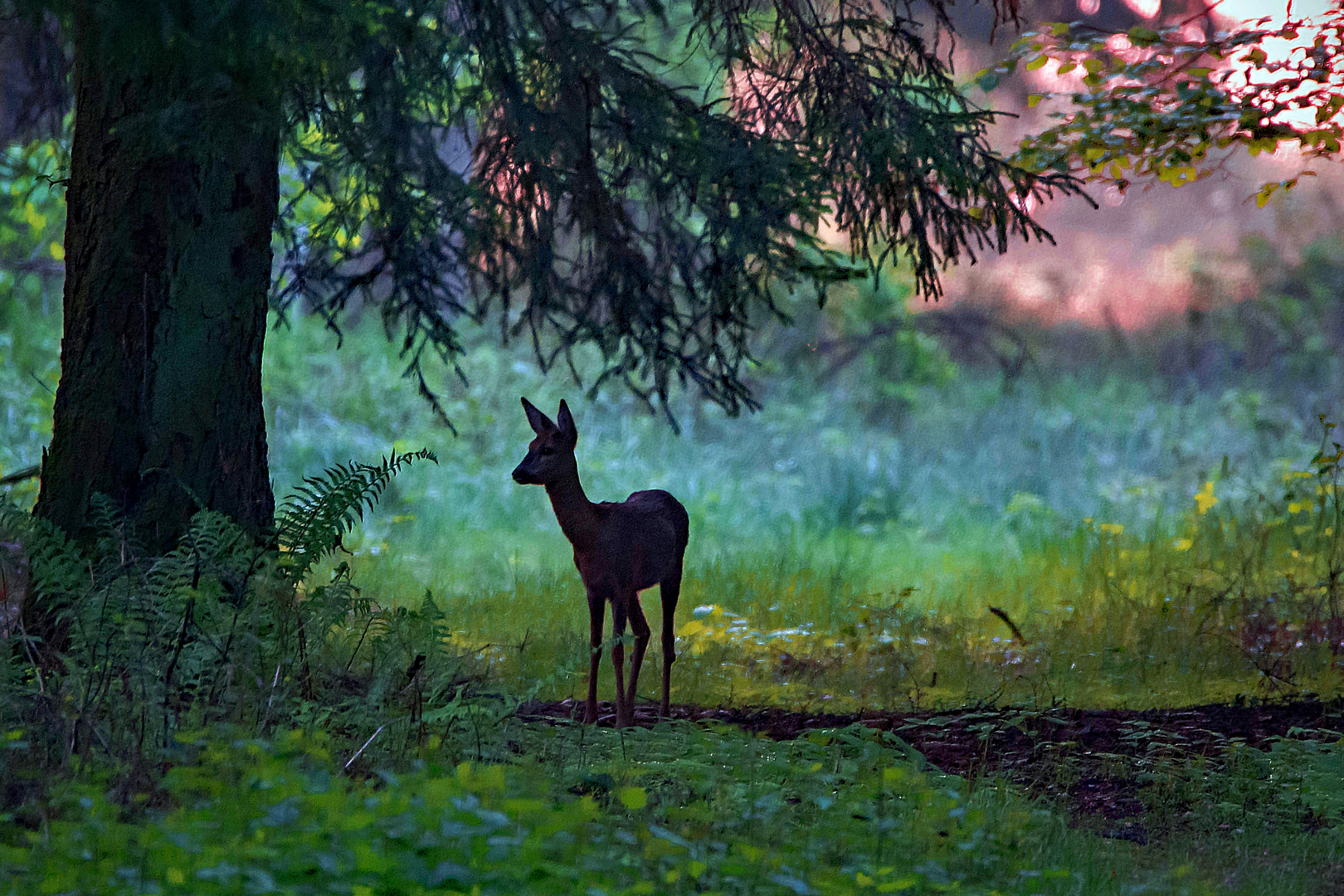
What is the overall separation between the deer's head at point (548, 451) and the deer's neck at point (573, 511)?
0.06 m

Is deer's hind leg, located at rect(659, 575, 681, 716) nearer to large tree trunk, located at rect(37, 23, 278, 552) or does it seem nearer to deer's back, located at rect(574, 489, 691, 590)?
deer's back, located at rect(574, 489, 691, 590)

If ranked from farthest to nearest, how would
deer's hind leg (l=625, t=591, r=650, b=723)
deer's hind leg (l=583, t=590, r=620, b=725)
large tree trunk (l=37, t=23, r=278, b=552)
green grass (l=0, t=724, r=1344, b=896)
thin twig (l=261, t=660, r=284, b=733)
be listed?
1. deer's hind leg (l=625, t=591, r=650, b=723)
2. deer's hind leg (l=583, t=590, r=620, b=725)
3. large tree trunk (l=37, t=23, r=278, b=552)
4. thin twig (l=261, t=660, r=284, b=733)
5. green grass (l=0, t=724, r=1344, b=896)

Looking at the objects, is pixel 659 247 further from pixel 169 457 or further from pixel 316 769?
pixel 316 769

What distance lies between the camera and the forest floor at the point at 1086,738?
6074mm

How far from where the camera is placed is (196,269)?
6.35 metres

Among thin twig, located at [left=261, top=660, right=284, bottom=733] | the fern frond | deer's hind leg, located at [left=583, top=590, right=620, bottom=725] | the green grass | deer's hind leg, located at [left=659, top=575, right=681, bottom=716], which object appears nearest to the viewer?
the green grass

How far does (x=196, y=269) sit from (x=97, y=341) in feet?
1.90

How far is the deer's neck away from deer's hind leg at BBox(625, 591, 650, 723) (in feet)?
1.55

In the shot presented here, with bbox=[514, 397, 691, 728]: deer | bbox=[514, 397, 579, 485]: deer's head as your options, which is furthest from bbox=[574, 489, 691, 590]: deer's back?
bbox=[514, 397, 579, 485]: deer's head

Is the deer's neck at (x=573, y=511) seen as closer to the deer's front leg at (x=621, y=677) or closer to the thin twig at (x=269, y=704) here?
the deer's front leg at (x=621, y=677)

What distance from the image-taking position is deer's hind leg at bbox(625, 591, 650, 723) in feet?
23.1

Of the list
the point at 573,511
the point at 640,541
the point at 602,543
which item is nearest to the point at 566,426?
the point at 573,511

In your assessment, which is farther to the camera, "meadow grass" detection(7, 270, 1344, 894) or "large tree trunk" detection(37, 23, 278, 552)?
"large tree trunk" detection(37, 23, 278, 552)

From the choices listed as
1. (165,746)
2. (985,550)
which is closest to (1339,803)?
(165,746)
